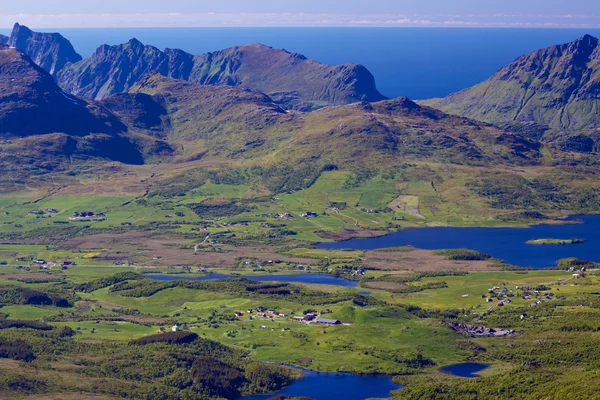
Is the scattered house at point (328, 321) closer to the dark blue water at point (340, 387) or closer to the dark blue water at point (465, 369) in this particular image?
Answer: the dark blue water at point (340, 387)

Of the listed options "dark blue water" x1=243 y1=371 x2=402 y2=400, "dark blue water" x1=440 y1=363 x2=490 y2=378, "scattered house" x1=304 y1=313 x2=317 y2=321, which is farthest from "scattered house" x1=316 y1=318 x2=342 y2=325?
"dark blue water" x1=440 y1=363 x2=490 y2=378

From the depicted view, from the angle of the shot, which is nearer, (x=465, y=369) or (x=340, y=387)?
(x=340, y=387)

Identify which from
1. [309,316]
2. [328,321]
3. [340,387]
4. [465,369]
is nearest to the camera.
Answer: [340,387]

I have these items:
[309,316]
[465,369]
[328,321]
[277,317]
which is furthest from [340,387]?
[277,317]

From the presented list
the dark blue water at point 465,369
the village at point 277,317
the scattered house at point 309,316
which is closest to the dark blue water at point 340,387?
the dark blue water at point 465,369

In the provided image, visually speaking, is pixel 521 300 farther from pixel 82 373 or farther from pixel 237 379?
pixel 82 373

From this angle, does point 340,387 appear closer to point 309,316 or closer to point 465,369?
point 465,369

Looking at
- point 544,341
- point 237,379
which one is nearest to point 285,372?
point 237,379
